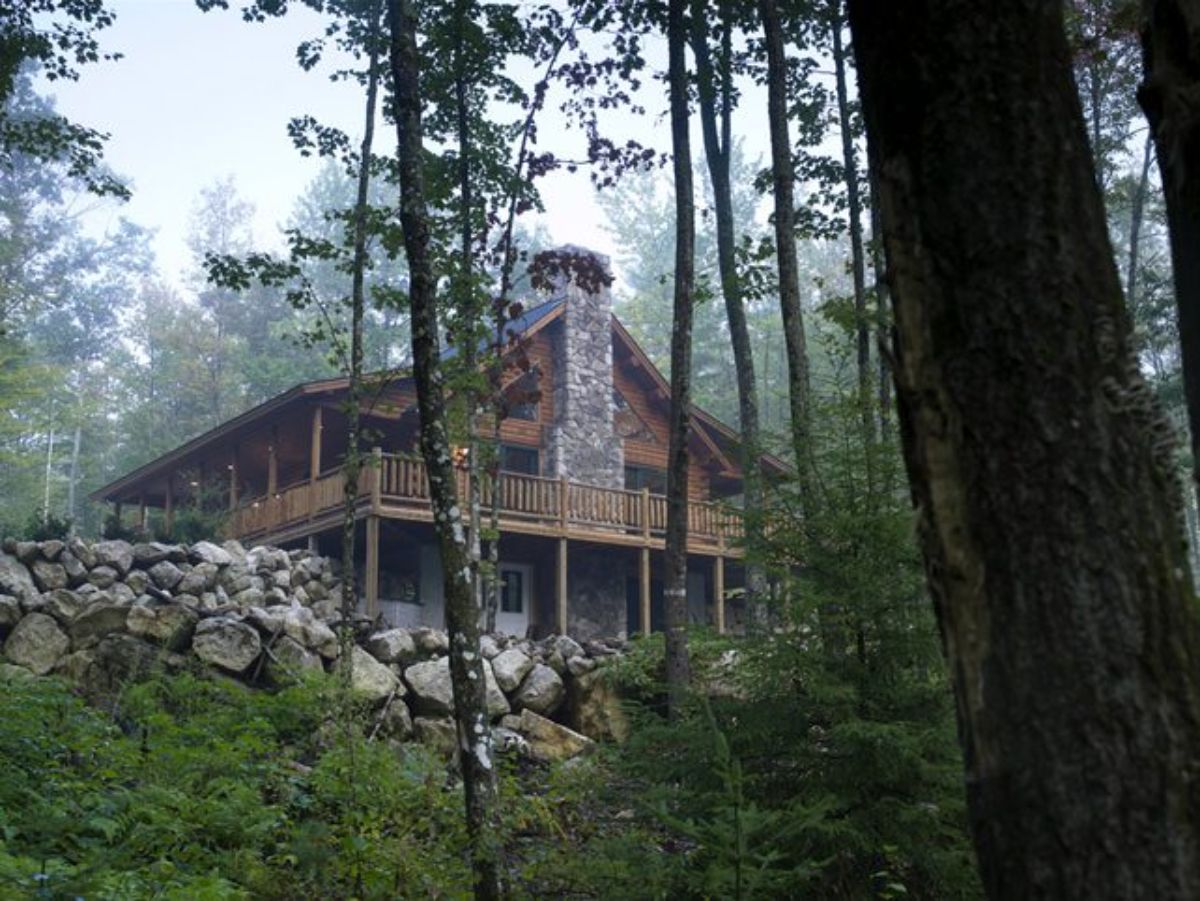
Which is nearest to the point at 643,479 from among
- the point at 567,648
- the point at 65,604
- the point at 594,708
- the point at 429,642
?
the point at 567,648

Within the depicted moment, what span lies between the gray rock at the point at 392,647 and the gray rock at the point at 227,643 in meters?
1.28

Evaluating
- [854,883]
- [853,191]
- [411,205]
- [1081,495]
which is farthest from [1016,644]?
[853,191]

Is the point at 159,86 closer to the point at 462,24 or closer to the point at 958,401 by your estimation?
the point at 462,24

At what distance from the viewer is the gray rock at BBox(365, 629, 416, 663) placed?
12.2 m

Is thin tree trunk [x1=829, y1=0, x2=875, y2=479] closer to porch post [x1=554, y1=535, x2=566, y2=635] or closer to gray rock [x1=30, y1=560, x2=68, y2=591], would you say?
porch post [x1=554, y1=535, x2=566, y2=635]

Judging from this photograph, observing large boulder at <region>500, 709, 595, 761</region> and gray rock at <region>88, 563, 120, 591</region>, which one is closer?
large boulder at <region>500, 709, 595, 761</region>

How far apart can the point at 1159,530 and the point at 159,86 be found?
9344cm

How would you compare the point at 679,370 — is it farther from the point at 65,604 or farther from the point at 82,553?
the point at 82,553

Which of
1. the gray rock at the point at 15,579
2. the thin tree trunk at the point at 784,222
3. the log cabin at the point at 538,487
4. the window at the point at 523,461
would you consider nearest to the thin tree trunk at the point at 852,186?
the thin tree trunk at the point at 784,222

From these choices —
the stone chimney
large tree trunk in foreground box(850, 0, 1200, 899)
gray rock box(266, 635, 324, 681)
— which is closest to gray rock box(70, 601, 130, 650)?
gray rock box(266, 635, 324, 681)

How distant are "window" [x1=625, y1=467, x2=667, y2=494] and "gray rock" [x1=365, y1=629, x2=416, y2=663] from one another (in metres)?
14.0

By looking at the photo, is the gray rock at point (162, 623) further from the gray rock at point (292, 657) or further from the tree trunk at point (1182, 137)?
the tree trunk at point (1182, 137)

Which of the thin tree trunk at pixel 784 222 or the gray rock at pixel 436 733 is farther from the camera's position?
the gray rock at pixel 436 733

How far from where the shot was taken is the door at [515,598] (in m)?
22.5
